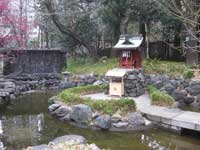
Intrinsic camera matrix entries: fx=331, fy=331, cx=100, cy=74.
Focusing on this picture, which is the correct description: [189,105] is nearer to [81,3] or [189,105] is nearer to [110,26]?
[110,26]

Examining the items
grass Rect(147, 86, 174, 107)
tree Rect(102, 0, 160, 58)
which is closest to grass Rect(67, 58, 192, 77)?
tree Rect(102, 0, 160, 58)

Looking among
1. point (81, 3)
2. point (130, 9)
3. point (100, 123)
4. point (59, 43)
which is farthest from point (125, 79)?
point (59, 43)

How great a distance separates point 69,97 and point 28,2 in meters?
18.5

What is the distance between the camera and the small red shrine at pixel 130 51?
522 inches

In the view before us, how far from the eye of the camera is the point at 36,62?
64.3 feet

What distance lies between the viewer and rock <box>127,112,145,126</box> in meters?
10.2

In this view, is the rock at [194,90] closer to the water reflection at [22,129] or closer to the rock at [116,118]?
the rock at [116,118]

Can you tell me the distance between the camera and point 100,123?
33.2ft

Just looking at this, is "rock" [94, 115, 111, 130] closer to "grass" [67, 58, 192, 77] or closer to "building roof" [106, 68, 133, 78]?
"building roof" [106, 68, 133, 78]

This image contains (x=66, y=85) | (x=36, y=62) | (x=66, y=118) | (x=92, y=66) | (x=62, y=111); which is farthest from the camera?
(x=92, y=66)

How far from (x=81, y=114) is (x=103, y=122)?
91cm

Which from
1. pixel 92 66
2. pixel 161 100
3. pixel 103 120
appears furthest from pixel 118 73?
pixel 92 66

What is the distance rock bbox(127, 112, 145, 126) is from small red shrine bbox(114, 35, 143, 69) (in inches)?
130

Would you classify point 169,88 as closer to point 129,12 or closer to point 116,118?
point 116,118
